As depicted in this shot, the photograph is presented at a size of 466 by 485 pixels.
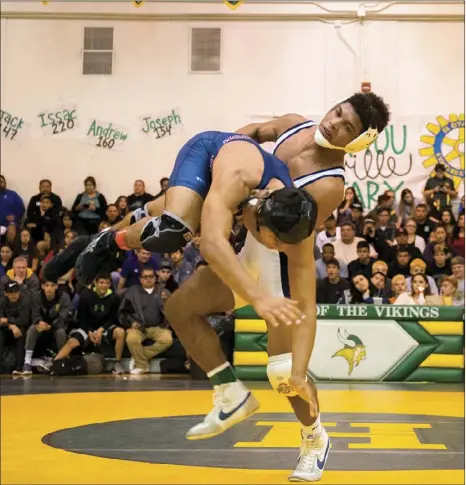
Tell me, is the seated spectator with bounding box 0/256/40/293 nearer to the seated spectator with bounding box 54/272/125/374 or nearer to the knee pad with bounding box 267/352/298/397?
the seated spectator with bounding box 54/272/125/374

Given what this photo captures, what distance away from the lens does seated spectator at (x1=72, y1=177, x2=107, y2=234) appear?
13.1 m

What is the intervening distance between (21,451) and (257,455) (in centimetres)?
137

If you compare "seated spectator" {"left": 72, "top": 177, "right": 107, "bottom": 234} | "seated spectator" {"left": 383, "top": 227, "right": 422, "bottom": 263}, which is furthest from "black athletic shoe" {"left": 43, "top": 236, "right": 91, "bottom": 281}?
"seated spectator" {"left": 72, "top": 177, "right": 107, "bottom": 234}

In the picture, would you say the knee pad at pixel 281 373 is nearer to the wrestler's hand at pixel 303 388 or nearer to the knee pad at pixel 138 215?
the wrestler's hand at pixel 303 388

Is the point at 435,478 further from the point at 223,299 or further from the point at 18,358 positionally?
the point at 18,358

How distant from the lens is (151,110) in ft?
49.2

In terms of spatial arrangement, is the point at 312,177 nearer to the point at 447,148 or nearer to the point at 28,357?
the point at 28,357

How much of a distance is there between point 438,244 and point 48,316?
5.15 meters

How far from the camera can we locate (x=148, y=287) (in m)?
10.2

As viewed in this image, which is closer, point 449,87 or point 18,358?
point 18,358

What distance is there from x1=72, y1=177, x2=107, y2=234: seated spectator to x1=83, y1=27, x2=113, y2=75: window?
2.36 meters

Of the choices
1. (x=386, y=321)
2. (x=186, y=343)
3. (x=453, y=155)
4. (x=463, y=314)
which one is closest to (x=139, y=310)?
(x=386, y=321)

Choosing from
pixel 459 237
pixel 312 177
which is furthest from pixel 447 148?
pixel 312 177

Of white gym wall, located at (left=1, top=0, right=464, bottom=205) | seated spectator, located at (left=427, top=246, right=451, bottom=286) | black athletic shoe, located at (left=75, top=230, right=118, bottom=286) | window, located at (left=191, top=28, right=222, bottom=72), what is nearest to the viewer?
black athletic shoe, located at (left=75, top=230, right=118, bottom=286)
